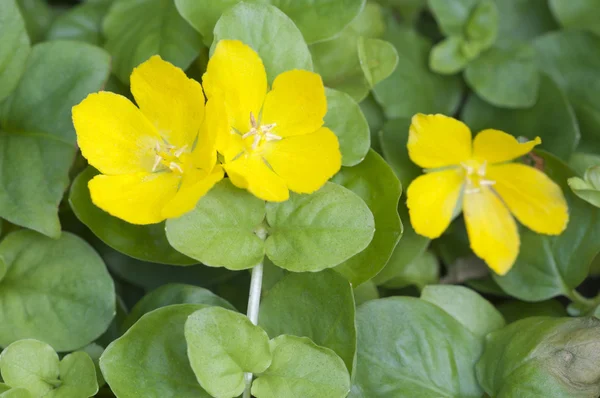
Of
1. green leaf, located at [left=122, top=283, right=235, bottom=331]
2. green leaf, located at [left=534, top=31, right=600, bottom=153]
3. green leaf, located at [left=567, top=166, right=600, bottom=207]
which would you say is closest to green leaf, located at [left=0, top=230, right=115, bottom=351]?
green leaf, located at [left=122, top=283, right=235, bottom=331]

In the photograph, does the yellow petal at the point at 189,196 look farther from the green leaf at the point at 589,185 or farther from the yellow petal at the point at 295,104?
the green leaf at the point at 589,185

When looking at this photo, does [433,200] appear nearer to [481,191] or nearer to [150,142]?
[481,191]

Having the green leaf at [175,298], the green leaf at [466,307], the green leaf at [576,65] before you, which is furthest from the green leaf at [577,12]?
the green leaf at [175,298]

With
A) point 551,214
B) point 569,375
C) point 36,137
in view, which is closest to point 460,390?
point 569,375

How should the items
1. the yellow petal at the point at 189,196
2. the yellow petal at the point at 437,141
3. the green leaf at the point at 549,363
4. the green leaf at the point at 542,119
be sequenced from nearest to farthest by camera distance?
1. the yellow petal at the point at 189,196
2. the green leaf at the point at 549,363
3. the yellow petal at the point at 437,141
4. the green leaf at the point at 542,119

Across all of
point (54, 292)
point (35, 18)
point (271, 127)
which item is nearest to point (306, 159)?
point (271, 127)

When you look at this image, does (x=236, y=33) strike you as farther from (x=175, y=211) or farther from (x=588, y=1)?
(x=588, y=1)
